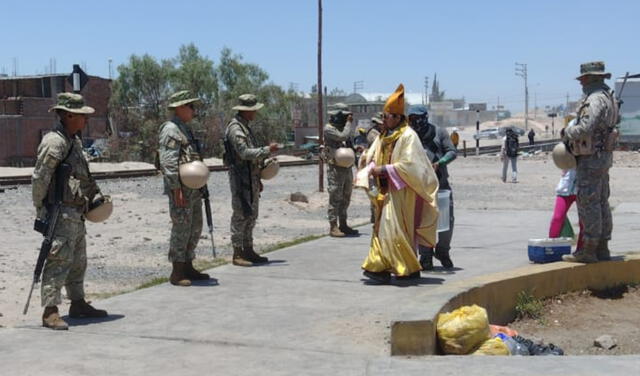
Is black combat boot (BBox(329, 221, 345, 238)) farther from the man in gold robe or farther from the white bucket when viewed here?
the man in gold robe

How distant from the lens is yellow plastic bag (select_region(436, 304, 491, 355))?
6.37 m

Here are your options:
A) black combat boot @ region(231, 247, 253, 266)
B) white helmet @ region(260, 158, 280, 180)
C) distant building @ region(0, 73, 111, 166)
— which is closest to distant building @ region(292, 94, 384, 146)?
distant building @ region(0, 73, 111, 166)

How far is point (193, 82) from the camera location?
64.6 m

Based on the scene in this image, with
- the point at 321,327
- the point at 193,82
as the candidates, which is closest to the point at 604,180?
the point at 321,327

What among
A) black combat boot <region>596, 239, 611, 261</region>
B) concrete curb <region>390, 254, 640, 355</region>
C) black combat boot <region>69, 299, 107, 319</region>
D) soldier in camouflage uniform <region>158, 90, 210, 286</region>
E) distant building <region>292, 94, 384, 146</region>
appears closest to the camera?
concrete curb <region>390, 254, 640, 355</region>

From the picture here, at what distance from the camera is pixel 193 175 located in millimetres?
8602

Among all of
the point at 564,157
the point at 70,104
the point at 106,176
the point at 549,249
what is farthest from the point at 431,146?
the point at 106,176

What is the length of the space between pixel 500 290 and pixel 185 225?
9.91 ft

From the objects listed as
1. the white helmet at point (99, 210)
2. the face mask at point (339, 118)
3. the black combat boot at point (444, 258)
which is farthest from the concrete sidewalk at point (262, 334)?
the face mask at point (339, 118)

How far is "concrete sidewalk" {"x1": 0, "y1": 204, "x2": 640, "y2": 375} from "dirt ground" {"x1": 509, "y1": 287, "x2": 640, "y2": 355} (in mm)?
1022

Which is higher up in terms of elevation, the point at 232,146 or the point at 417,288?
the point at 232,146

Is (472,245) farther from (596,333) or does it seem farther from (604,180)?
(596,333)

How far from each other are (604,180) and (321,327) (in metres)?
3.59

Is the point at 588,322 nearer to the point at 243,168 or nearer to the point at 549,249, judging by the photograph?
the point at 549,249
